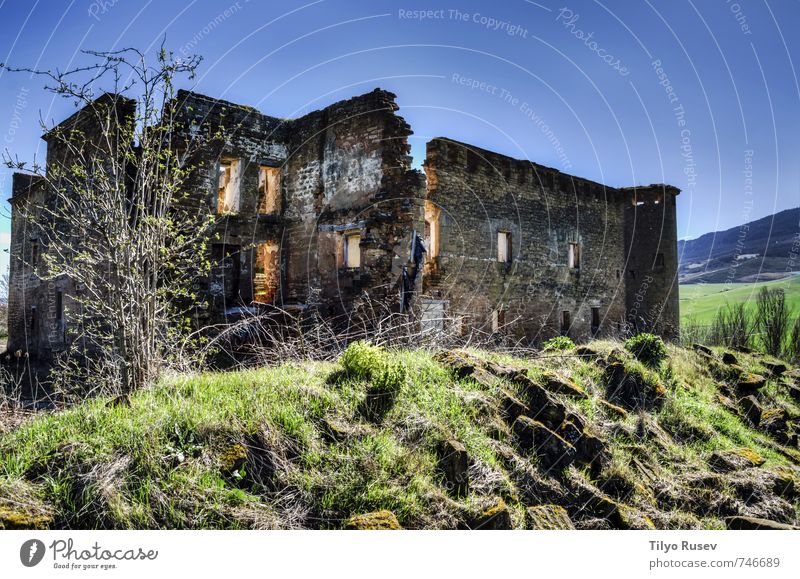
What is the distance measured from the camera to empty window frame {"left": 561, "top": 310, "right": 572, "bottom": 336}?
1912 cm

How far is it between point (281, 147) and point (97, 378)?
33.7 ft

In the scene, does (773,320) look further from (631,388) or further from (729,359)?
(631,388)

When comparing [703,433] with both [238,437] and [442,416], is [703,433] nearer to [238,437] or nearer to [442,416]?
[442,416]

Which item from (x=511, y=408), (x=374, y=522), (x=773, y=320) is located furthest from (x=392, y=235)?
(x=773, y=320)

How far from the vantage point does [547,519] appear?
4.50 m

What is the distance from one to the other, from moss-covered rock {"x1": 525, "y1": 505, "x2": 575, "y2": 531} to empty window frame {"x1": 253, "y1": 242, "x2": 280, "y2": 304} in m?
11.4

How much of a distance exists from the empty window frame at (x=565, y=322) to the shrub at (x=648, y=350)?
1066 centimetres


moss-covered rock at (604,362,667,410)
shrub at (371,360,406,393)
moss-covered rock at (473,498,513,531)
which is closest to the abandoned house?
moss-covered rock at (604,362,667,410)

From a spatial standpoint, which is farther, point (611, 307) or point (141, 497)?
point (611, 307)

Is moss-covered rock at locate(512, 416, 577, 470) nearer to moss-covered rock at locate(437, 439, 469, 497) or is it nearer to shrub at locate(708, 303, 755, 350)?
moss-covered rock at locate(437, 439, 469, 497)

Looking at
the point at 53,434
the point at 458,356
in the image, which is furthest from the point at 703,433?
the point at 53,434

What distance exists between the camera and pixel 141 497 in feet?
12.5

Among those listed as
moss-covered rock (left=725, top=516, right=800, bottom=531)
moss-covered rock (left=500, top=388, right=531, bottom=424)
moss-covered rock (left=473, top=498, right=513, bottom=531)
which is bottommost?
moss-covered rock (left=725, top=516, right=800, bottom=531)
